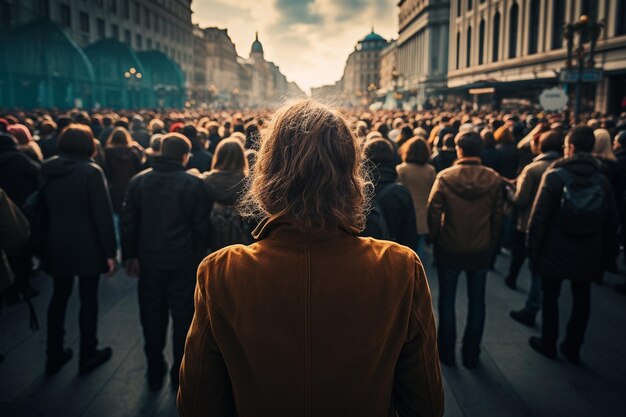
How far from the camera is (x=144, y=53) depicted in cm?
5112

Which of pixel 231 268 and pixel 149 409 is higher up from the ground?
pixel 231 268

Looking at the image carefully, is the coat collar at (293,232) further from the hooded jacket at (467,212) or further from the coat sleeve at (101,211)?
the coat sleeve at (101,211)

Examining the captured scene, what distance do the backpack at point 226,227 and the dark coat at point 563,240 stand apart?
2723 millimetres

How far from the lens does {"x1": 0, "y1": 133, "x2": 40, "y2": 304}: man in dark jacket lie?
5.71m

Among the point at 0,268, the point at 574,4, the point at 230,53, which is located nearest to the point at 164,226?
the point at 0,268

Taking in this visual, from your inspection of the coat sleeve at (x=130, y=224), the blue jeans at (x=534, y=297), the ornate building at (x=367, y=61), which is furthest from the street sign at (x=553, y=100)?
the ornate building at (x=367, y=61)

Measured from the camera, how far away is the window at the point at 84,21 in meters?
44.8

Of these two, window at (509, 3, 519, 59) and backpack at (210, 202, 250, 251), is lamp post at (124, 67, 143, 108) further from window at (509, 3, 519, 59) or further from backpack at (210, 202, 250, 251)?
backpack at (210, 202, 250, 251)

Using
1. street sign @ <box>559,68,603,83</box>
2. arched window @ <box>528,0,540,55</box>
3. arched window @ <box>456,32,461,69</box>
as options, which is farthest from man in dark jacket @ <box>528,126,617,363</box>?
arched window @ <box>456,32,461,69</box>

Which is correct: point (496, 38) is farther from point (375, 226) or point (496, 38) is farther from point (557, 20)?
point (375, 226)

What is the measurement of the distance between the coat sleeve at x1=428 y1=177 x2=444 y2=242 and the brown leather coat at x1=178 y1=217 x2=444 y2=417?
2992 mm

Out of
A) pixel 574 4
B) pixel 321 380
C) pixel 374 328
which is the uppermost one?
pixel 574 4

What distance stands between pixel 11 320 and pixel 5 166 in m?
1.83

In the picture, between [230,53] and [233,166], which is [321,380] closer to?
[233,166]
